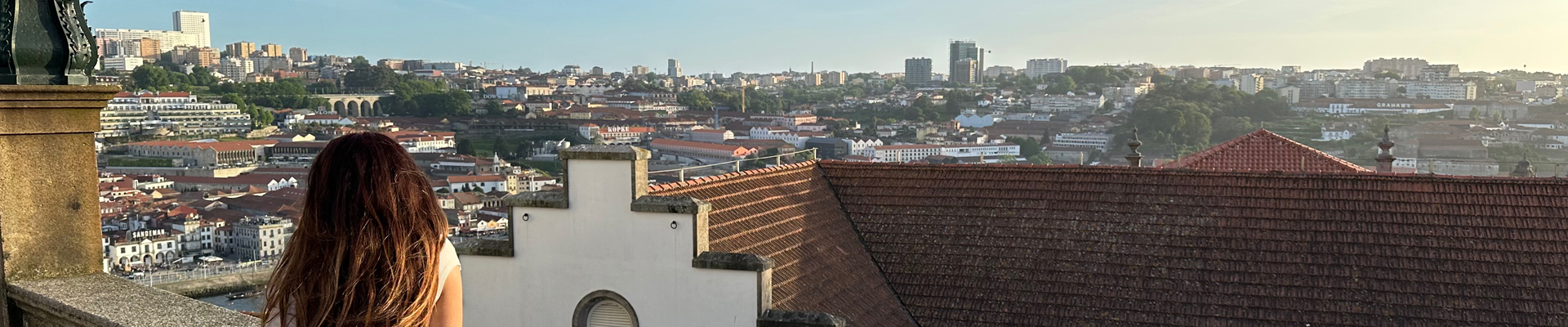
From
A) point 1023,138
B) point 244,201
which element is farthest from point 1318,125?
point 244,201

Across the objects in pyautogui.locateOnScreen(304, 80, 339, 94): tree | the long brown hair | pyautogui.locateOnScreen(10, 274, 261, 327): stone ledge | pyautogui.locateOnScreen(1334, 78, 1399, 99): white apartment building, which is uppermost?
the long brown hair

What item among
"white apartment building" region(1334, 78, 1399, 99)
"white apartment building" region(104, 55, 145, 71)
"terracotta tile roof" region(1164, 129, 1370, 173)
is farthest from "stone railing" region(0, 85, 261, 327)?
"white apartment building" region(104, 55, 145, 71)

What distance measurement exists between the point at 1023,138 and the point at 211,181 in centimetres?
5574

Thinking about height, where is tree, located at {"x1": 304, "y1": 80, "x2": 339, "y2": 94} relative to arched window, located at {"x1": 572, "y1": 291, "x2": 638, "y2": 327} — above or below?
below

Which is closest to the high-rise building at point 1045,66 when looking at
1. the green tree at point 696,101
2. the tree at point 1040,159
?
the green tree at point 696,101

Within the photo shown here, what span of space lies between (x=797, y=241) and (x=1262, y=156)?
6.91 metres

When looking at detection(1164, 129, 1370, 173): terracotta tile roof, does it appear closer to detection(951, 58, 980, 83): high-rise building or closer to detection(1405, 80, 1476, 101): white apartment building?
detection(1405, 80, 1476, 101): white apartment building

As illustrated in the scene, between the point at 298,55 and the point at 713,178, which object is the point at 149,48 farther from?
the point at 713,178

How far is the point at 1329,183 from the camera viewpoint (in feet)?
22.4

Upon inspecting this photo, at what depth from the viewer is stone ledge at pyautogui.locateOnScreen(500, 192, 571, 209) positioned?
18.7ft

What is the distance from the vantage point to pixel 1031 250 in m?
6.87


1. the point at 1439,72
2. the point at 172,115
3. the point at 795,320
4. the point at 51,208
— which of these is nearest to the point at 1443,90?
the point at 1439,72

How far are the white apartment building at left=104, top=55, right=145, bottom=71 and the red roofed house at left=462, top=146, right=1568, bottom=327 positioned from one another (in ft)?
431

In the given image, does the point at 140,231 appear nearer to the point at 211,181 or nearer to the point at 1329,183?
the point at 211,181
